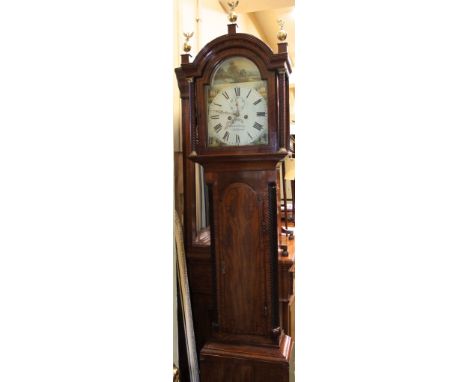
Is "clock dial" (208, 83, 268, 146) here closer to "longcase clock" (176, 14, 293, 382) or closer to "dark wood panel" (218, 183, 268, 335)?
"longcase clock" (176, 14, 293, 382)

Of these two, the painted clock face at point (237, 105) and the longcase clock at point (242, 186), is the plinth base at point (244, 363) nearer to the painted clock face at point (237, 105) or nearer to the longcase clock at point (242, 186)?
the longcase clock at point (242, 186)

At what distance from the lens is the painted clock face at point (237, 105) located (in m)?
1.09

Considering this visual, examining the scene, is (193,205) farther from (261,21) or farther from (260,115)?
(261,21)

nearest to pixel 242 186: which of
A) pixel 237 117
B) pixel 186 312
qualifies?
pixel 237 117

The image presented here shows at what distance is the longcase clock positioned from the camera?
3.52 ft

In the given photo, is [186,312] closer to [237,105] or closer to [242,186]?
[242,186]

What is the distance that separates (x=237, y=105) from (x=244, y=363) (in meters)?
0.90

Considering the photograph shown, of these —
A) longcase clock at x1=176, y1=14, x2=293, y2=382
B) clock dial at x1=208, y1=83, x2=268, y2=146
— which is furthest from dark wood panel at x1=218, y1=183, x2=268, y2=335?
clock dial at x1=208, y1=83, x2=268, y2=146

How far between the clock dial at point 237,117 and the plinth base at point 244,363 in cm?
73

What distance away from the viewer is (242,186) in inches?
45.0
